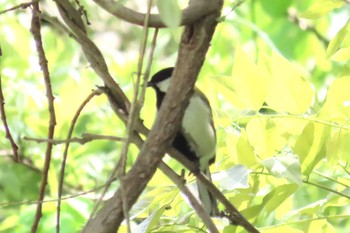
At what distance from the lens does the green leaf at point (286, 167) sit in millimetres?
766

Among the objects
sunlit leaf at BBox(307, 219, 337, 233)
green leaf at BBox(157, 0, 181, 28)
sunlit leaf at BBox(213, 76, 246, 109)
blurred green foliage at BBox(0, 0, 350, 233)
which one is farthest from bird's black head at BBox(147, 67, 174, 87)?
green leaf at BBox(157, 0, 181, 28)

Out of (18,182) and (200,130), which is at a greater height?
(18,182)

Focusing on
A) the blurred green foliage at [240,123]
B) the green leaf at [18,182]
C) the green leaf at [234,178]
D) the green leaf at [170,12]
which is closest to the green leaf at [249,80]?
the blurred green foliage at [240,123]

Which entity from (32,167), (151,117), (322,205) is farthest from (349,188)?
(32,167)

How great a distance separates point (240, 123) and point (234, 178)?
7.9 inches

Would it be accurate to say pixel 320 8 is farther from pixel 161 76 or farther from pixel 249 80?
pixel 161 76

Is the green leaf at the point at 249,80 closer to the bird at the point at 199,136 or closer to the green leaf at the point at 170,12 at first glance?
the bird at the point at 199,136

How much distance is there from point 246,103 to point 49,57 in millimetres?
689

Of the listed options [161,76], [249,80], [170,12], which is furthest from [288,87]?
[170,12]

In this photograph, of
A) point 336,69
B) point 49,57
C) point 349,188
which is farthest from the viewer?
point 336,69

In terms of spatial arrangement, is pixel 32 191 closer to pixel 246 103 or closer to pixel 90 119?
pixel 90 119

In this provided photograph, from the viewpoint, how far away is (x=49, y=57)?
147cm

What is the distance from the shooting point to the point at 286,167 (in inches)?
30.6

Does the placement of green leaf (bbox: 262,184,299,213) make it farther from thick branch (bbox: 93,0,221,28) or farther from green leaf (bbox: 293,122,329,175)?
thick branch (bbox: 93,0,221,28)
